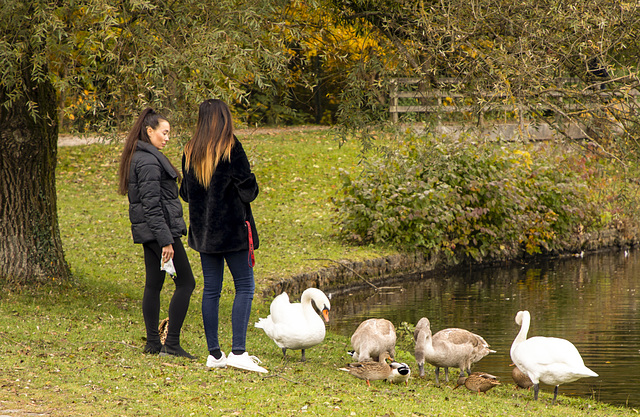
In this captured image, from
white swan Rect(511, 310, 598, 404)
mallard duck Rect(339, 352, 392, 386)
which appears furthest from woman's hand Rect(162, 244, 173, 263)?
white swan Rect(511, 310, 598, 404)

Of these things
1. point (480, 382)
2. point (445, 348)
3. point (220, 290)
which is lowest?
point (480, 382)

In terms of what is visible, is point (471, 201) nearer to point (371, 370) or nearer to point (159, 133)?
point (371, 370)

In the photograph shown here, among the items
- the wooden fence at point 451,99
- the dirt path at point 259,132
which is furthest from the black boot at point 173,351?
the dirt path at point 259,132

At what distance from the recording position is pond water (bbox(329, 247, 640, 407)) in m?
9.61

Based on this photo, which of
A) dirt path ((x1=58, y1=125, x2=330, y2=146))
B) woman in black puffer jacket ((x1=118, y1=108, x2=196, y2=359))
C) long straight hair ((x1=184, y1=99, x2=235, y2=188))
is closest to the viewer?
long straight hair ((x1=184, y1=99, x2=235, y2=188))

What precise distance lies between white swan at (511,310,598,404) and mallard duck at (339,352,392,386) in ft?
4.69

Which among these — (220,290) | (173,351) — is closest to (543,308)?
(173,351)

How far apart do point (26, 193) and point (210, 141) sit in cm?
520

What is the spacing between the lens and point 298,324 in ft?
25.1

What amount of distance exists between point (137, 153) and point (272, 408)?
2.72 meters

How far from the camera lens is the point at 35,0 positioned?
7621mm

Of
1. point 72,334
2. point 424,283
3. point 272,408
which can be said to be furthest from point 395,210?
point 272,408

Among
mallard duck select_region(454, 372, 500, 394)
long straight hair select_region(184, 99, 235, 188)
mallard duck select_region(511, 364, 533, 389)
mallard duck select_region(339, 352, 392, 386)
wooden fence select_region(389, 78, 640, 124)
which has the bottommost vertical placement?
mallard duck select_region(511, 364, 533, 389)

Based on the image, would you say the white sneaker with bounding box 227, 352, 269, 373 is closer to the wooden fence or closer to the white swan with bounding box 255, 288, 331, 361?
the white swan with bounding box 255, 288, 331, 361
